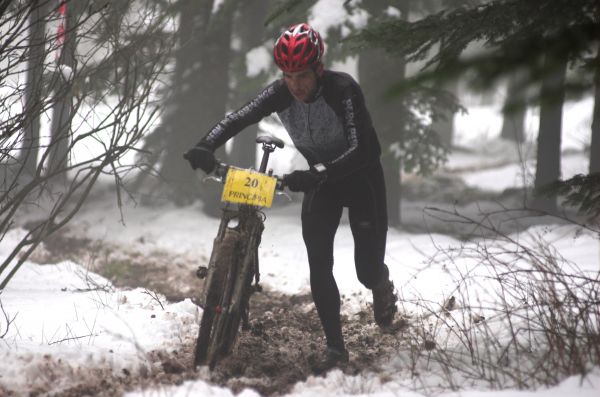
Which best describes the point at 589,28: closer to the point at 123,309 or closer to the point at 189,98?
the point at 123,309

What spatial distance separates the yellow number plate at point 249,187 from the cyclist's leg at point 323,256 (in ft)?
2.03

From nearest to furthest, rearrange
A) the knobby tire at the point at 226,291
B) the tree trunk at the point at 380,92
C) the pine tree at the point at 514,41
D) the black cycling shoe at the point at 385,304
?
the pine tree at the point at 514,41
the knobby tire at the point at 226,291
the black cycling shoe at the point at 385,304
the tree trunk at the point at 380,92

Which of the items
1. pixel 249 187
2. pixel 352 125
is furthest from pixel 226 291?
pixel 352 125

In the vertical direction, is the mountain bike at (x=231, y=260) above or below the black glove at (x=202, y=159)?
below

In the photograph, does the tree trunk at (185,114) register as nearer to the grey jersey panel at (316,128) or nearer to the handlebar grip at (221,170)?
the grey jersey panel at (316,128)

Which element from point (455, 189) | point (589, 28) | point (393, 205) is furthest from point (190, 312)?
point (455, 189)

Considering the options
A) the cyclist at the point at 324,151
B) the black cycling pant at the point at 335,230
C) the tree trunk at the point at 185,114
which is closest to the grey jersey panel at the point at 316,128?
the cyclist at the point at 324,151

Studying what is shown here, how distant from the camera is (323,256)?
203 inches

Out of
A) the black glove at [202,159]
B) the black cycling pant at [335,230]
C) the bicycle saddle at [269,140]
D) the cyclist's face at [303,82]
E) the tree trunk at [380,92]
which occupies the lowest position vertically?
the black cycling pant at [335,230]

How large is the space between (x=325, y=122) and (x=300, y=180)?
810mm

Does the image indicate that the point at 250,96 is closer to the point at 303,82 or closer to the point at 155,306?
the point at 155,306

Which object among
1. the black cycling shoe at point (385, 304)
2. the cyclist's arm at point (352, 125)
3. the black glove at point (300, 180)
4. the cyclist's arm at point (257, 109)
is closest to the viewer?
the black glove at point (300, 180)

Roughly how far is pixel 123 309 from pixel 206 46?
9122 mm

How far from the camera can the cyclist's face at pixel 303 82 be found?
488cm
